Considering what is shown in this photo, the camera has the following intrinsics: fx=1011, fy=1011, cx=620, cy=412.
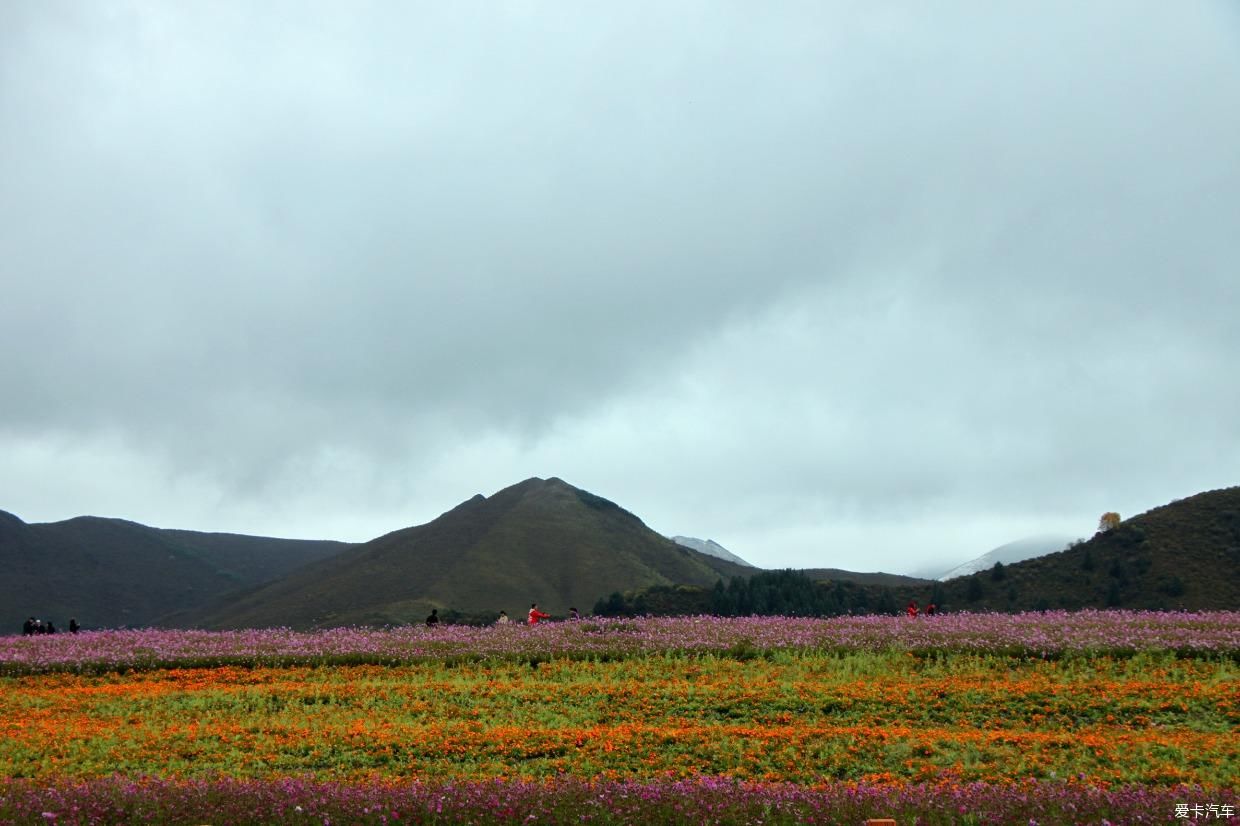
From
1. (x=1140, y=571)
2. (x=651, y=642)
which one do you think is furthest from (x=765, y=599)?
(x=651, y=642)

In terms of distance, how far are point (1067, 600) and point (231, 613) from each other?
13129 centimetres

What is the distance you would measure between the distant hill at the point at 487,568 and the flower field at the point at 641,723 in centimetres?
9016

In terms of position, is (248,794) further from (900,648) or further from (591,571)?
(591,571)

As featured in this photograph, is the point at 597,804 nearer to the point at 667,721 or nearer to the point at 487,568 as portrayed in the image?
the point at 667,721

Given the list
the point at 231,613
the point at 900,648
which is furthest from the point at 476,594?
the point at 900,648

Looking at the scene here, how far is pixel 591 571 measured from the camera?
495 ft

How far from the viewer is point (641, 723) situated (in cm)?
1712

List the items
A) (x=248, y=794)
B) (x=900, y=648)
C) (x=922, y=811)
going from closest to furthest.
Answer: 1. (x=922, y=811)
2. (x=248, y=794)
3. (x=900, y=648)

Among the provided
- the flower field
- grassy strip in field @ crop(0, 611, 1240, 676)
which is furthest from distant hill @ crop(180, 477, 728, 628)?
the flower field

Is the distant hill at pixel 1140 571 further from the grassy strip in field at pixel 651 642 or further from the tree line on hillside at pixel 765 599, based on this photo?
the grassy strip in field at pixel 651 642

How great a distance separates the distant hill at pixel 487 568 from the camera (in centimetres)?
13212

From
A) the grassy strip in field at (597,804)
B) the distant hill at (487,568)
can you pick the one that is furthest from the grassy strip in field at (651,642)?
the distant hill at (487,568)

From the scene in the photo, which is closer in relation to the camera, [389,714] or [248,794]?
[248,794]

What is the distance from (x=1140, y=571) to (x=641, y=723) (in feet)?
193
